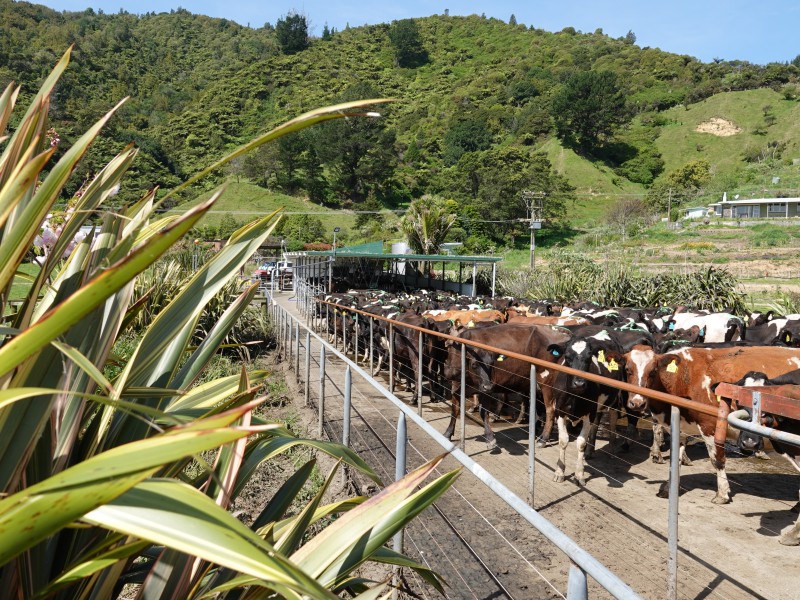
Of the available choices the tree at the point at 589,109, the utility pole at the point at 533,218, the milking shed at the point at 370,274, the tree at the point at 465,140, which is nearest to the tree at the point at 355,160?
the tree at the point at 465,140

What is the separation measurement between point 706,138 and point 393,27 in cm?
9262

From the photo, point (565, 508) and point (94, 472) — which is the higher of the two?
point (94, 472)

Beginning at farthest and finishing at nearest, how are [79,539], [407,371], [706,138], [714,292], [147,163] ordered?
[706,138]
[147,163]
[714,292]
[407,371]
[79,539]

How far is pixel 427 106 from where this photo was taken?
4850 inches

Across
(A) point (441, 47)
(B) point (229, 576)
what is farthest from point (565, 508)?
(A) point (441, 47)

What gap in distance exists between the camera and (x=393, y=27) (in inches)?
6156

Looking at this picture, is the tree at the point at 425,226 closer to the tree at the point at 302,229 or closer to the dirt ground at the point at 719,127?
the tree at the point at 302,229

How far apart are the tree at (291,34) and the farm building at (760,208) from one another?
111 metres

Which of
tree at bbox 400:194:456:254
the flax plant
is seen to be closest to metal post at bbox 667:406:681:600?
the flax plant

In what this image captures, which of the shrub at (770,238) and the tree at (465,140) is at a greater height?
the tree at (465,140)

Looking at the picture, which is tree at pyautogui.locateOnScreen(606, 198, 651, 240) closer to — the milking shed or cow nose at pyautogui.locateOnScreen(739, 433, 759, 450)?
the milking shed

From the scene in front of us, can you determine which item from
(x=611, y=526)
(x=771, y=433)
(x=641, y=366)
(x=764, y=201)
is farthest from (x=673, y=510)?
(x=764, y=201)

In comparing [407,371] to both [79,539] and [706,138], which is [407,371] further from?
[706,138]

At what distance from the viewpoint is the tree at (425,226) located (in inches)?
1508
